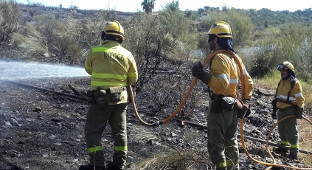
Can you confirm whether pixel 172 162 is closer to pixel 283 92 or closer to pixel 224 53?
pixel 224 53

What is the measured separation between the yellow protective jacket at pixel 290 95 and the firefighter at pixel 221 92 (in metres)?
2.55

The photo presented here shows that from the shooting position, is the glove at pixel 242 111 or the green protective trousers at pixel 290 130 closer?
the glove at pixel 242 111

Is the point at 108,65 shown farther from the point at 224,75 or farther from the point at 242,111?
the point at 242,111

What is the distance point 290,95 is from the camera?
22.1 feet

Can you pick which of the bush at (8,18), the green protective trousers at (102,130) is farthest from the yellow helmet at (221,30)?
A: the bush at (8,18)

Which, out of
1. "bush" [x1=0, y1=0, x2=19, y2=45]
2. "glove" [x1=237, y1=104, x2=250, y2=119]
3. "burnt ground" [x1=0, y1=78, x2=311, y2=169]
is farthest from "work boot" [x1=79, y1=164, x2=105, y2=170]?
"bush" [x1=0, y1=0, x2=19, y2=45]

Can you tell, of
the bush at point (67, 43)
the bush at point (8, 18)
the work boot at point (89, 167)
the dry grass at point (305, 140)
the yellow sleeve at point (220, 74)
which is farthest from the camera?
the bush at point (8, 18)

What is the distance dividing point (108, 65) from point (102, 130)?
0.80 m

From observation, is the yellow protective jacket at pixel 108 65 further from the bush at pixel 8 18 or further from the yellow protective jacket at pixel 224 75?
the bush at pixel 8 18

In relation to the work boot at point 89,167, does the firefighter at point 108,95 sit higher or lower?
higher

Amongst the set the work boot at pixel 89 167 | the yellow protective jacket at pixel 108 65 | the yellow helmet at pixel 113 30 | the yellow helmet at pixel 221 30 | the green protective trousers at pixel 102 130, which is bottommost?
the work boot at pixel 89 167

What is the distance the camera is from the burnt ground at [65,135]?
473 cm

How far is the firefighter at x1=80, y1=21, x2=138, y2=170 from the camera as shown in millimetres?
4344

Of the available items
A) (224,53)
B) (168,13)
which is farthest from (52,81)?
(168,13)
